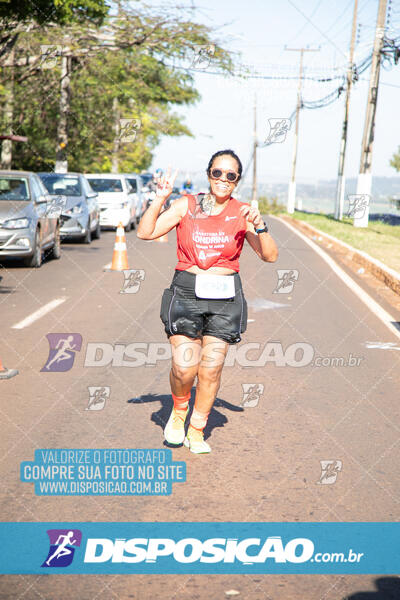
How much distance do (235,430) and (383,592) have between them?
2251mm

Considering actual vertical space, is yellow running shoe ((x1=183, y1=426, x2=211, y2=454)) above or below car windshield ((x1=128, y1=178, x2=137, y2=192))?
above

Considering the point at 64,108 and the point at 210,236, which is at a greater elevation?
the point at 64,108

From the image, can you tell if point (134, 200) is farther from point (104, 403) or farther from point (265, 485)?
point (265, 485)

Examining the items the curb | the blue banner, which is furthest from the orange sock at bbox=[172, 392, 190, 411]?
the curb

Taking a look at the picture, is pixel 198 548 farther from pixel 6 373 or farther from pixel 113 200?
pixel 113 200

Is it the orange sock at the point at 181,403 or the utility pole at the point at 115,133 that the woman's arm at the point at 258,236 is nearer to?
the orange sock at the point at 181,403

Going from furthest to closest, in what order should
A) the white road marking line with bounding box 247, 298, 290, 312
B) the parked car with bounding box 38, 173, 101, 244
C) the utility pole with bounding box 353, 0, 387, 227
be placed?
the utility pole with bounding box 353, 0, 387, 227 < the parked car with bounding box 38, 173, 101, 244 < the white road marking line with bounding box 247, 298, 290, 312

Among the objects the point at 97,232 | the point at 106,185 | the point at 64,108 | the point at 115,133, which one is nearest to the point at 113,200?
the point at 106,185

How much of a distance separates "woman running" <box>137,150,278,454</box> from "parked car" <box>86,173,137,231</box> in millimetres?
19147

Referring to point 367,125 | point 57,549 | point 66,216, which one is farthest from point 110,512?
point 367,125

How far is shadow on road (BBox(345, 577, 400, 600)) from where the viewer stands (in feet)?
11.2

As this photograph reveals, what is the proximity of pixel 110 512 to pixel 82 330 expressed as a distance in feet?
16.3

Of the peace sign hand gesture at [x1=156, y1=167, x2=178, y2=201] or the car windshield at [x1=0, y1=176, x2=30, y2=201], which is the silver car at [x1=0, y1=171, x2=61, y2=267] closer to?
the car windshield at [x1=0, y1=176, x2=30, y2=201]

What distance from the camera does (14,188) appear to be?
14953 mm
